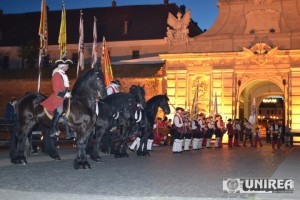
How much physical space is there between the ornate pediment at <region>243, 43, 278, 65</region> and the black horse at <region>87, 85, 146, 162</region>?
17.5 meters

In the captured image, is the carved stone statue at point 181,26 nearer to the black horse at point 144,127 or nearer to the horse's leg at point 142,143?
the black horse at point 144,127

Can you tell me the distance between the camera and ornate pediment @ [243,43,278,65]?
32.8m

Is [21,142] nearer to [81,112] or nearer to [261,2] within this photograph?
[81,112]

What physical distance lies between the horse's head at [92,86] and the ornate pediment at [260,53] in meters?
22.4

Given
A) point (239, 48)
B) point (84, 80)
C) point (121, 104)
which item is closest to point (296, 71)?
point (239, 48)

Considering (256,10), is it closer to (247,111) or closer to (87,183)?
(247,111)

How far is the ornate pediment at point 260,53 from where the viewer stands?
32.8m

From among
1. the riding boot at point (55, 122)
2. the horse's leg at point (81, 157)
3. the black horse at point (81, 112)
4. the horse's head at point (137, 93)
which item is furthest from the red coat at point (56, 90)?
the horse's head at point (137, 93)

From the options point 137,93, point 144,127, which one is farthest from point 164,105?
point 137,93

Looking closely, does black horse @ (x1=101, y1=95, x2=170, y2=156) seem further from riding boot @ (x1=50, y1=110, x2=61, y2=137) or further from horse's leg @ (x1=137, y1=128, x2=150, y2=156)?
riding boot @ (x1=50, y1=110, x2=61, y2=137)

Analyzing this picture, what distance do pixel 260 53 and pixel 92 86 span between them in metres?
22.7

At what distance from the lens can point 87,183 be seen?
9.47m

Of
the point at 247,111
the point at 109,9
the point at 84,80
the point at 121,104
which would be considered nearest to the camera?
the point at 84,80

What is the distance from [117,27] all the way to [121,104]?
3849 centimetres
